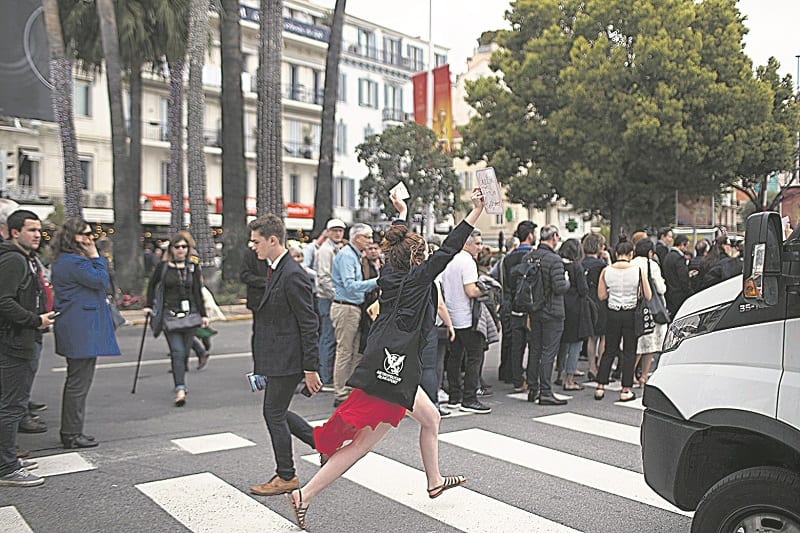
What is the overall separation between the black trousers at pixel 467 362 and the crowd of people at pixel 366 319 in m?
0.02

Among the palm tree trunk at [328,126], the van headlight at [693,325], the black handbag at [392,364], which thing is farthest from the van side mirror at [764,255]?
the palm tree trunk at [328,126]

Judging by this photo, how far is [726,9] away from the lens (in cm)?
2520

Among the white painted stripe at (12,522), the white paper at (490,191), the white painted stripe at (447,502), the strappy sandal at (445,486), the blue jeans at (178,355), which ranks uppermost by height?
the white paper at (490,191)

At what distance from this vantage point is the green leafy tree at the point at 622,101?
2406cm

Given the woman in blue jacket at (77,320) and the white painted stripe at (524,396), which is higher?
the woman in blue jacket at (77,320)

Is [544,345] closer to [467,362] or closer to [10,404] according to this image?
[467,362]

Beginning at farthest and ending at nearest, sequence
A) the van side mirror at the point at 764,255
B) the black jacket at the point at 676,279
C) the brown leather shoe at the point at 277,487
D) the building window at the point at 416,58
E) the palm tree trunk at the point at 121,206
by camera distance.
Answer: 1. the building window at the point at 416,58
2. the palm tree trunk at the point at 121,206
3. the black jacket at the point at 676,279
4. the brown leather shoe at the point at 277,487
5. the van side mirror at the point at 764,255

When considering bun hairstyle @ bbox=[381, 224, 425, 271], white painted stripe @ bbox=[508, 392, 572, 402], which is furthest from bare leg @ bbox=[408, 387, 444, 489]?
white painted stripe @ bbox=[508, 392, 572, 402]

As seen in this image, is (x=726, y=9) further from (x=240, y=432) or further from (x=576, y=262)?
(x=240, y=432)

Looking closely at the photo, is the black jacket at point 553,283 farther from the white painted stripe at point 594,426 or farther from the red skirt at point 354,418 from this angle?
the red skirt at point 354,418

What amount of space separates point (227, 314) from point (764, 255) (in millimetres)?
17920

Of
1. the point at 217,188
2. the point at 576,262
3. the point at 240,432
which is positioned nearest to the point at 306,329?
the point at 240,432

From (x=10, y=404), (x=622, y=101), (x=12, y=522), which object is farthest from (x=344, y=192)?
(x=12, y=522)

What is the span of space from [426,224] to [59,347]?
108 ft
